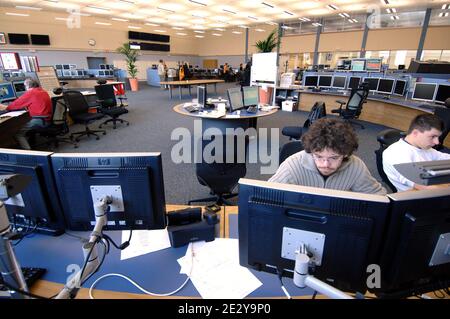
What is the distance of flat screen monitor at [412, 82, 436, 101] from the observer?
500 centimetres

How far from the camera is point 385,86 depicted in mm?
6129

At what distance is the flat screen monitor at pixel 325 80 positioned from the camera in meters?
7.27

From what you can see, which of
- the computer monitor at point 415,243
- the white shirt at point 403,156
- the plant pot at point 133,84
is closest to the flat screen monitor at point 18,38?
the plant pot at point 133,84

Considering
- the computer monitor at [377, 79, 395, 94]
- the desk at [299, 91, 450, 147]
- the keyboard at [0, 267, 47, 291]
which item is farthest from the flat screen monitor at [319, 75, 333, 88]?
the keyboard at [0, 267, 47, 291]

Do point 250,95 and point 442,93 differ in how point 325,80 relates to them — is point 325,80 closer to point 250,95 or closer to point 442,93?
point 442,93

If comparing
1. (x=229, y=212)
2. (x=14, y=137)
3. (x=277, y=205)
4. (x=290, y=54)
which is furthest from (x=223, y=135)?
(x=290, y=54)

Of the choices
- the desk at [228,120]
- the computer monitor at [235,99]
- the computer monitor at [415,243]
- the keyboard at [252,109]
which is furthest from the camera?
the keyboard at [252,109]

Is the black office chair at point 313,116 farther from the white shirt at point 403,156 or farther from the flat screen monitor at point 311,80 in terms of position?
the flat screen monitor at point 311,80

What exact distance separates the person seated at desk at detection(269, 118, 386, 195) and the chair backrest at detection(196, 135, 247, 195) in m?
1.11

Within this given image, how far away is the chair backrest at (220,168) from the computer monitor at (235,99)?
1.92 m

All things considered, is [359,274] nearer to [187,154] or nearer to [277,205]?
[277,205]

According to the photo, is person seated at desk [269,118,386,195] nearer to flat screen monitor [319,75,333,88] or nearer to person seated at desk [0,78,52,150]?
person seated at desk [0,78,52,150]

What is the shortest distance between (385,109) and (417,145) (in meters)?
5.09

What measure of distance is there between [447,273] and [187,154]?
377 centimetres
